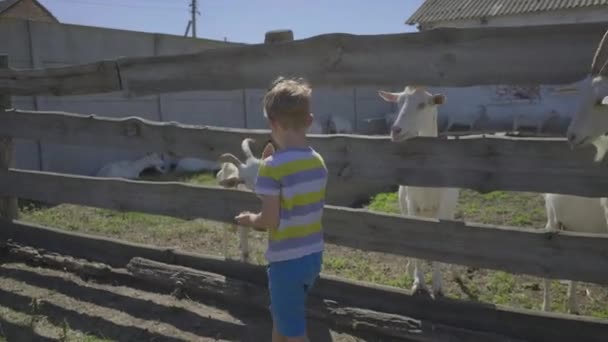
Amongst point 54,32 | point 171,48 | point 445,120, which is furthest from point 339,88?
point 445,120

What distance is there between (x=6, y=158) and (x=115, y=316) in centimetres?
247

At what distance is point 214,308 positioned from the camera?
439 cm

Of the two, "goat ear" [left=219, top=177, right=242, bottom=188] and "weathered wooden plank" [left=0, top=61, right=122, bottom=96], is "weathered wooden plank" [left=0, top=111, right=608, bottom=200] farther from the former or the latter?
"goat ear" [left=219, top=177, right=242, bottom=188]

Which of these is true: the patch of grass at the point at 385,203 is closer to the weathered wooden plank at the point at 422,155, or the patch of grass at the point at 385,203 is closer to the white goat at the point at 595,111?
the weathered wooden plank at the point at 422,155

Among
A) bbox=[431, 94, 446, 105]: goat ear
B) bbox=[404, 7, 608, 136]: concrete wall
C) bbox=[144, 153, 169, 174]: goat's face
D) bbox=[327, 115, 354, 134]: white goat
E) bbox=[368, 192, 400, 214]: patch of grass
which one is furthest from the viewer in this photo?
bbox=[404, 7, 608, 136]: concrete wall

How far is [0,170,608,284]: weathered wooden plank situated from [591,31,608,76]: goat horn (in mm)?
971

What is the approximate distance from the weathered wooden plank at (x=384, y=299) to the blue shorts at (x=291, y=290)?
1.35 meters

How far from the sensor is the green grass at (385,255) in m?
4.74

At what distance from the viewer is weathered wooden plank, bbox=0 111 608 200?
10.1 feet

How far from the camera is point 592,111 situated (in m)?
2.84

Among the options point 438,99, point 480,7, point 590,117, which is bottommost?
point 590,117

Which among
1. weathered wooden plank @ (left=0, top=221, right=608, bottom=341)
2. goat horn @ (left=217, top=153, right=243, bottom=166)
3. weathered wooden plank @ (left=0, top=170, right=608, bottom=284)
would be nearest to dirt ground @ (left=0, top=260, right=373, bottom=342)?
weathered wooden plank @ (left=0, top=221, right=608, bottom=341)

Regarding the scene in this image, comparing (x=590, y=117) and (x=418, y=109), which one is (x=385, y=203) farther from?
(x=590, y=117)

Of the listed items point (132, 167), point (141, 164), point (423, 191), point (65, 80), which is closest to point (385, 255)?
point (423, 191)
